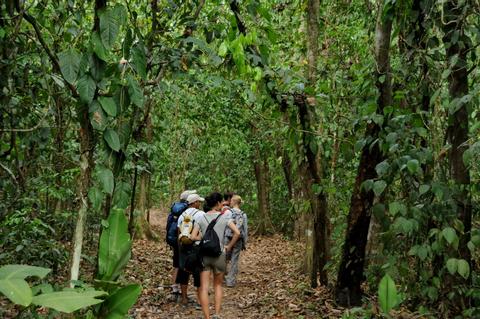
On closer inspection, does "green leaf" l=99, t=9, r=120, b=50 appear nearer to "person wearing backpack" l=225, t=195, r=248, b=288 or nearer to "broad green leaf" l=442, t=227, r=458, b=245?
"broad green leaf" l=442, t=227, r=458, b=245

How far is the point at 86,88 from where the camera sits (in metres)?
3.02

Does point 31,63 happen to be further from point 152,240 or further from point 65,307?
point 152,240

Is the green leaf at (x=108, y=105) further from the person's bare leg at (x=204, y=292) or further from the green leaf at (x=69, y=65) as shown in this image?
the person's bare leg at (x=204, y=292)

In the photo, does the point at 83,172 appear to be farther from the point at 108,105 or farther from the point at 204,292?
the point at 204,292

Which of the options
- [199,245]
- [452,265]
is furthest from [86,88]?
[199,245]

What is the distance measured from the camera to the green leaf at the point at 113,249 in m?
2.75

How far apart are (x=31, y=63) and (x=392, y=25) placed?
418 cm

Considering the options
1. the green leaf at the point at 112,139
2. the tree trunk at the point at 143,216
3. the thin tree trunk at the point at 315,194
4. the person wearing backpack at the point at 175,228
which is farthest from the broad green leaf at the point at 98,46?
the tree trunk at the point at 143,216

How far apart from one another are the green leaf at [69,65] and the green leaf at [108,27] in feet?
0.67

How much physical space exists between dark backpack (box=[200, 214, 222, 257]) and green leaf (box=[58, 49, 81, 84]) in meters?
A: 3.70

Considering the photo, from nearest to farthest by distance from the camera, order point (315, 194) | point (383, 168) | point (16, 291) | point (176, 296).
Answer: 1. point (16, 291)
2. point (383, 168)
3. point (315, 194)
4. point (176, 296)

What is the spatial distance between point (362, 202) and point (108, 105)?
3790 millimetres

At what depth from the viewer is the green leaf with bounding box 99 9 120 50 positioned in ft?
9.77

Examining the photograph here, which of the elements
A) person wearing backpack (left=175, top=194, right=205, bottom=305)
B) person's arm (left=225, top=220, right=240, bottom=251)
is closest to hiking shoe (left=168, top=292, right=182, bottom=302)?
person wearing backpack (left=175, top=194, right=205, bottom=305)
